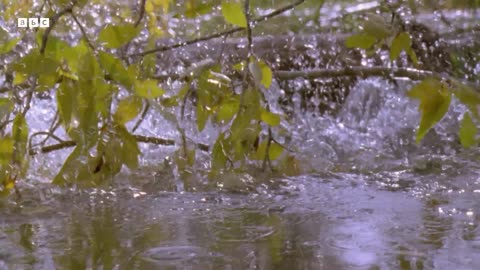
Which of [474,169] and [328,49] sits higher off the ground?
[328,49]

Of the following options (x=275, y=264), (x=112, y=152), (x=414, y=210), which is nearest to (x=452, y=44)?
(x=414, y=210)

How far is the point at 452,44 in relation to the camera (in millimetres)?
3705

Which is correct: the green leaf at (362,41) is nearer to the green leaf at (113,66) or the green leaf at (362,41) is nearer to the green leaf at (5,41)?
the green leaf at (113,66)

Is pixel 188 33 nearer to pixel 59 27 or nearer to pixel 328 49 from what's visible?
pixel 328 49

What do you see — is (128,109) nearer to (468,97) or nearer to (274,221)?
(274,221)

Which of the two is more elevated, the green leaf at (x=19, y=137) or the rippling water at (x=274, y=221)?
the green leaf at (x=19, y=137)

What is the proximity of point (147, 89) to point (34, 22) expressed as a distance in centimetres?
40

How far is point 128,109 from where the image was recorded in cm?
150

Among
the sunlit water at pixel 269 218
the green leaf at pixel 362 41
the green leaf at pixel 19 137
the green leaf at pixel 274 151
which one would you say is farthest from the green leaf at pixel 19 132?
the green leaf at pixel 362 41

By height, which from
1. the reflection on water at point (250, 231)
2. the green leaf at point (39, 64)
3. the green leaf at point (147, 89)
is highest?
the green leaf at point (39, 64)

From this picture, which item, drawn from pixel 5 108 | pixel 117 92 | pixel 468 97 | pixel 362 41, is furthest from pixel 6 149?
pixel 468 97

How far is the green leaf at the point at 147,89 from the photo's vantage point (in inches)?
56.2

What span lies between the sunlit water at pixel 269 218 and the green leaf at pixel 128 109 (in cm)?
20

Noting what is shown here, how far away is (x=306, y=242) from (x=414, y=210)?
1.21 ft
